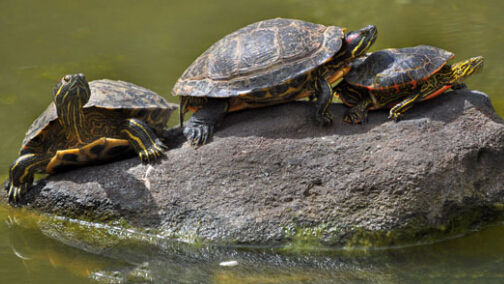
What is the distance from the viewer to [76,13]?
1256 centimetres

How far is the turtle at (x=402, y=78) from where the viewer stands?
4.63m

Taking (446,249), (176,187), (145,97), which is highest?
(145,97)

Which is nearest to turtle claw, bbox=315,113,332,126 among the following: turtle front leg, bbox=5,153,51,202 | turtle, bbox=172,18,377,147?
turtle, bbox=172,18,377,147

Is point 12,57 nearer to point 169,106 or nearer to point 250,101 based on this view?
point 169,106

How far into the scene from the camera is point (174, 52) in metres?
9.86

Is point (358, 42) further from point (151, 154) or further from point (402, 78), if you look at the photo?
point (151, 154)

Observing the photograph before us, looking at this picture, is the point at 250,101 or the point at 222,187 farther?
the point at 250,101

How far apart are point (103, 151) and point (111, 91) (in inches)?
27.1

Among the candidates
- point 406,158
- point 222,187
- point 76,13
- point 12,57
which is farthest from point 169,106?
point 76,13

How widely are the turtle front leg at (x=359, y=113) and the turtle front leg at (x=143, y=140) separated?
1725 millimetres

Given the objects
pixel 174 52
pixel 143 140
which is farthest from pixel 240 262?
pixel 174 52

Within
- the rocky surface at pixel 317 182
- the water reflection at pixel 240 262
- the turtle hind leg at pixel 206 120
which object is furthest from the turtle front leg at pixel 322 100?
the water reflection at pixel 240 262

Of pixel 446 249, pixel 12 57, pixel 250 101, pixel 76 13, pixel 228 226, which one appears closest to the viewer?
pixel 446 249

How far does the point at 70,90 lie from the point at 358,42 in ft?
8.56
